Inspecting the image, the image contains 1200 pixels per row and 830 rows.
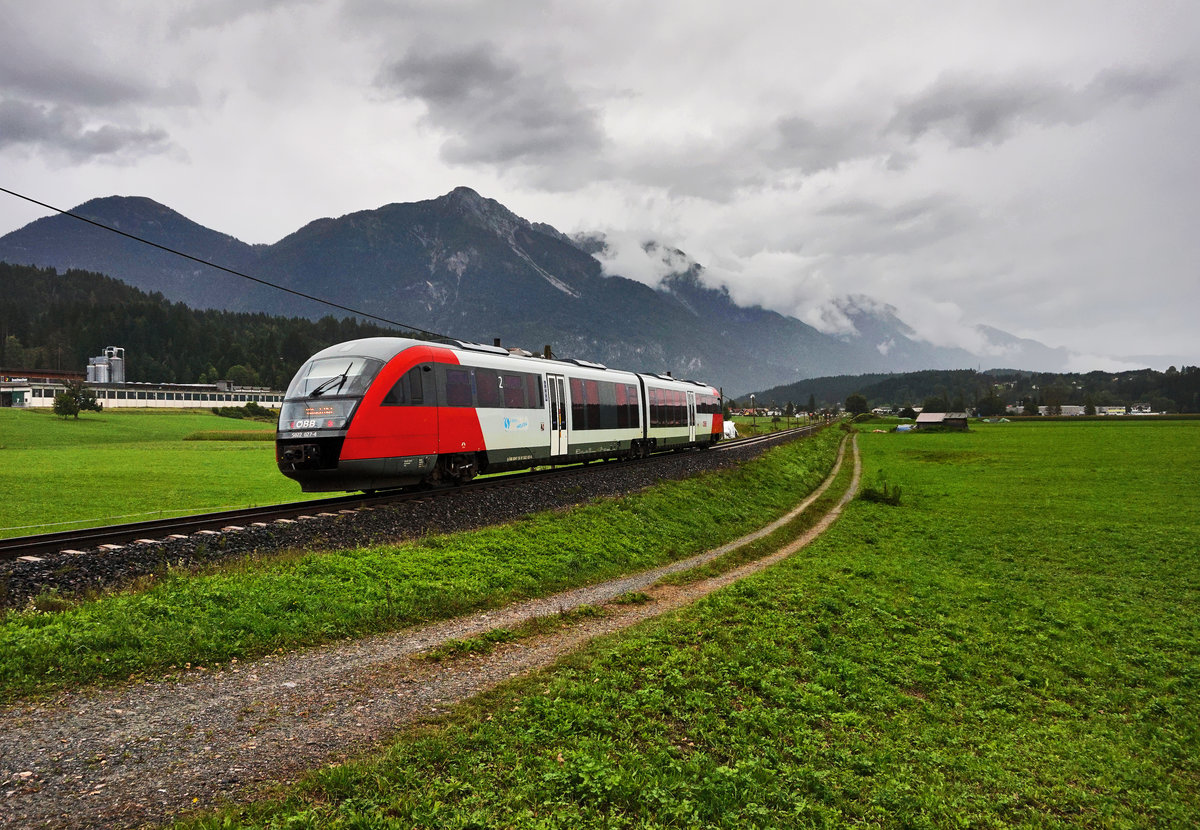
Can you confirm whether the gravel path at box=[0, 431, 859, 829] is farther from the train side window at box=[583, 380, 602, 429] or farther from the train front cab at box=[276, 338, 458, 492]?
the train side window at box=[583, 380, 602, 429]

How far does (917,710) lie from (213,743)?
9.27m

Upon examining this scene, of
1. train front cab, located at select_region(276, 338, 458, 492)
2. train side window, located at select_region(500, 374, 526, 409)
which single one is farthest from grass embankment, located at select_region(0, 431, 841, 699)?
train side window, located at select_region(500, 374, 526, 409)

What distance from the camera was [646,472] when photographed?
30875 mm

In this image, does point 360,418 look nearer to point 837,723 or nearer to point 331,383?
point 331,383

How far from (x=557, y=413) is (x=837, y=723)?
2009cm

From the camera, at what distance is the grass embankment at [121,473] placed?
26922 mm

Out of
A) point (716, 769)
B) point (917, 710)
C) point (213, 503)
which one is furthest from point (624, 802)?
point (213, 503)

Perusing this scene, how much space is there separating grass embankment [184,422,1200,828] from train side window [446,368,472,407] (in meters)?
10.7

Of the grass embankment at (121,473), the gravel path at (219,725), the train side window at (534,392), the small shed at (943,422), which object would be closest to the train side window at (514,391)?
the train side window at (534,392)

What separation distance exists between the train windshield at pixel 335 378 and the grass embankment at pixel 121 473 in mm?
11012

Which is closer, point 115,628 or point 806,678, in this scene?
point 115,628

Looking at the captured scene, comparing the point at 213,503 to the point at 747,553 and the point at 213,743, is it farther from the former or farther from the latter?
the point at 213,743

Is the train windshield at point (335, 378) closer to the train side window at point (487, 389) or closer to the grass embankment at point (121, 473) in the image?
the train side window at point (487, 389)

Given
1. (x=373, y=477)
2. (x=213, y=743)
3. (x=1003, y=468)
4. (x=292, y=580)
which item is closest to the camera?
(x=213, y=743)
